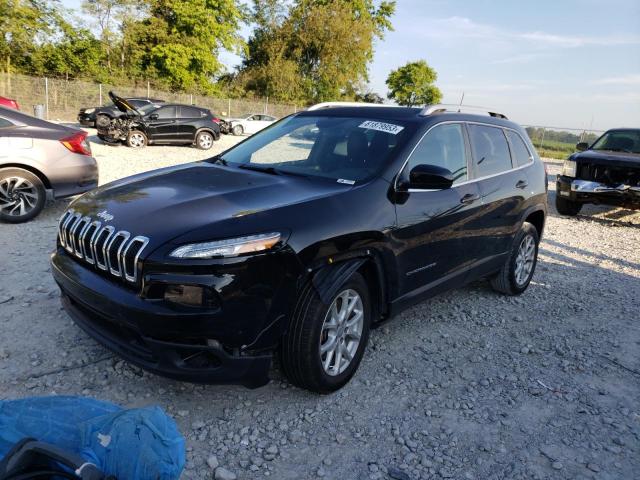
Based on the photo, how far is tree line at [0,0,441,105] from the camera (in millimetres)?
34156

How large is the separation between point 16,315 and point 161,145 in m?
13.9

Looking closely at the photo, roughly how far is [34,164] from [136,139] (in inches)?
386

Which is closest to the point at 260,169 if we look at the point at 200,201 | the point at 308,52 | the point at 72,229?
the point at 200,201

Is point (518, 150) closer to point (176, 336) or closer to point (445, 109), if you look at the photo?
point (445, 109)

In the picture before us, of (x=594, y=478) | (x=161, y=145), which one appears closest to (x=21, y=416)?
(x=594, y=478)

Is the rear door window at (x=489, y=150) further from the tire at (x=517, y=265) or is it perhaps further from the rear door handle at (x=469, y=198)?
the tire at (x=517, y=265)

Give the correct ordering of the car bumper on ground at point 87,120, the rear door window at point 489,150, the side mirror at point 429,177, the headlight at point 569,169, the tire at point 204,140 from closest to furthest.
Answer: the side mirror at point 429,177 → the rear door window at point 489,150 → the headlight at point 569,169 → the tire at point 204,140 → the car bumper on ground at point 87,120

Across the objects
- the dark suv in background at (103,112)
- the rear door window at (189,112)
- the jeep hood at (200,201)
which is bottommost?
the jeep hood at (200,201)

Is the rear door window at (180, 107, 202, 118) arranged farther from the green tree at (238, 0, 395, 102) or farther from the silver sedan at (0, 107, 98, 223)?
the green tree at (238, 0, 395, 102)

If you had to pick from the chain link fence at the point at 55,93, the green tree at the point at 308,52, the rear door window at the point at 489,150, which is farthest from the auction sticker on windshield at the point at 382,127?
the green tree at the point at 308,52

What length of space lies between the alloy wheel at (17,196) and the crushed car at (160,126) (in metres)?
8.98

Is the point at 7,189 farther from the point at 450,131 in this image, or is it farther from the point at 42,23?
the point at 42,23

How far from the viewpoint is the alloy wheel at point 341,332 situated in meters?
2.90

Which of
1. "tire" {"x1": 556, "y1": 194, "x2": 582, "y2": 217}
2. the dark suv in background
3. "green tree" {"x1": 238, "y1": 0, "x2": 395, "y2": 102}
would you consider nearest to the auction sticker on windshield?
"tire" {"x1": 556, "y1": 194, "x2": 582, "y2": 217}
